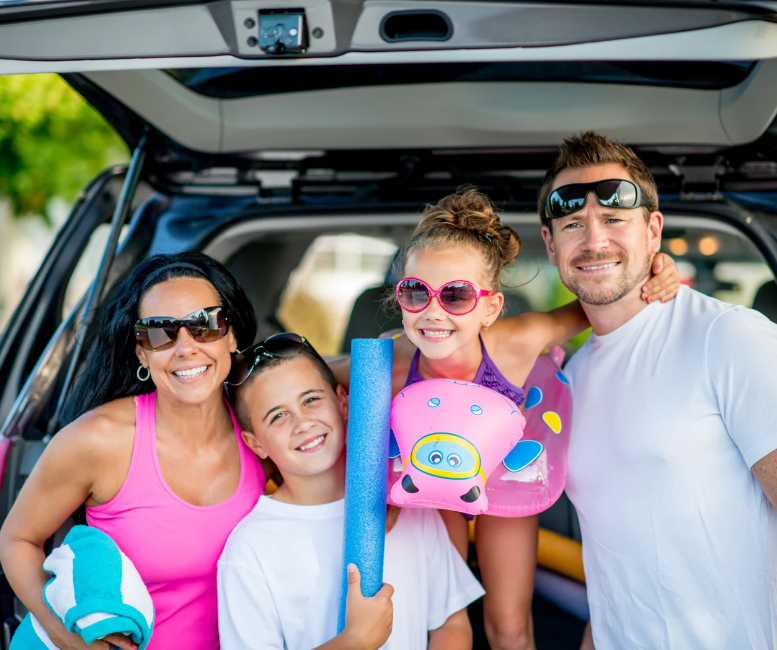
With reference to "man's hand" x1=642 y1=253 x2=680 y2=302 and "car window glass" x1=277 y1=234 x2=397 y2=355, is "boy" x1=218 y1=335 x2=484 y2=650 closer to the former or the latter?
"man's hand" x1=642 y1=253 x2=680 y2=302

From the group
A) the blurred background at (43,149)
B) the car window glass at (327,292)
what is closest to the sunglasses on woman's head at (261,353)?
the car window glass at (327,292)

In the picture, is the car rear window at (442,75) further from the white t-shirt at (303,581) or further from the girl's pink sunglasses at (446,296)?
the white t-shirt at (303,581)

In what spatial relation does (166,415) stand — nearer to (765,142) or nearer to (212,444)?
(212,444)

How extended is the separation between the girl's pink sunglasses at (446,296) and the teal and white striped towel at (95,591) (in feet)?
2.74

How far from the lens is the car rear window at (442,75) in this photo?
6.36 ft

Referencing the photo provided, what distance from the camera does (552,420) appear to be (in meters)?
1.75

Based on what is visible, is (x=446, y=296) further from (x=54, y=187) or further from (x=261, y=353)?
(x=54, y=187)

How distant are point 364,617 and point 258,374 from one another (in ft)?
2.02

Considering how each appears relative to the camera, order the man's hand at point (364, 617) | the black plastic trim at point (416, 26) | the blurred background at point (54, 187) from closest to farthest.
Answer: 1. the black plastic trim at point (416, 26)
2. the man's hand at point (364, 617)
3. the blurred background at point (54, 187)

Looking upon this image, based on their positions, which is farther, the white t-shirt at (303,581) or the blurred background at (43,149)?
the blurred background at (43,149)

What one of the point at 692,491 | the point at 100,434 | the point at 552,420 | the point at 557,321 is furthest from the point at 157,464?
the point at 692,491

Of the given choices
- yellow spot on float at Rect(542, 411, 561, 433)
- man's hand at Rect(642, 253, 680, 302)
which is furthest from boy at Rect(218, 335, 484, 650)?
man's hand at Rect(642, 253, 680, 302)

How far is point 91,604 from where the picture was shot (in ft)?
4.42

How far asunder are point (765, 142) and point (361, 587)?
1.61m
